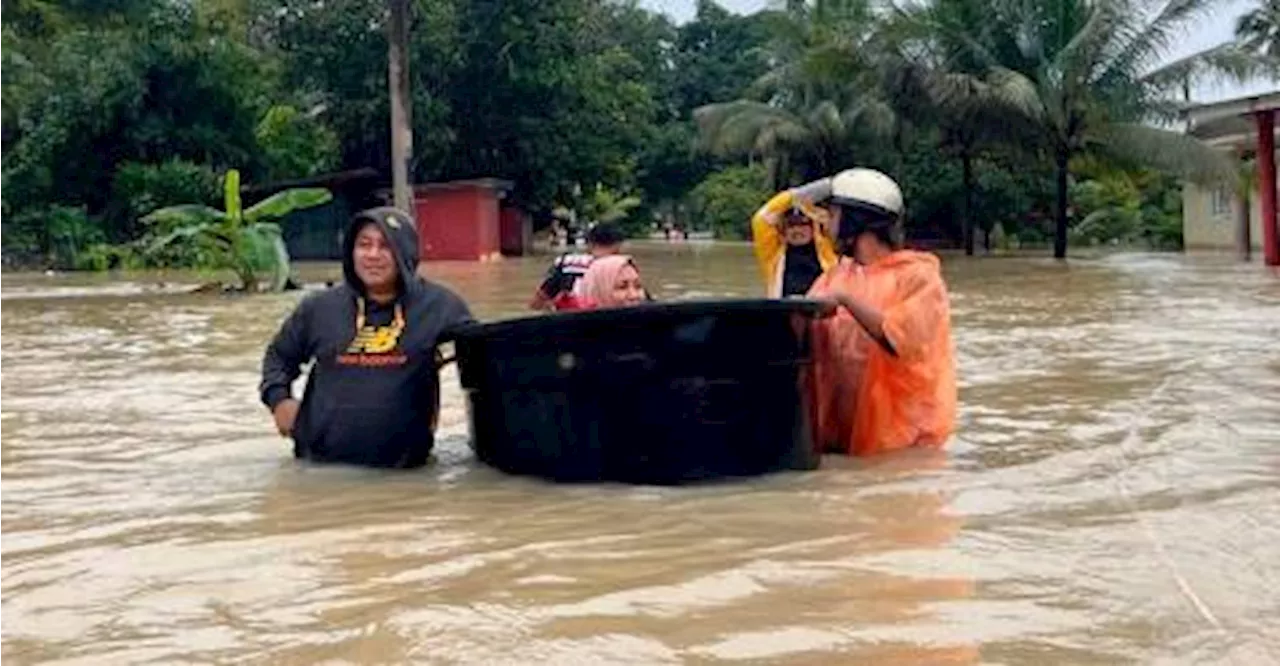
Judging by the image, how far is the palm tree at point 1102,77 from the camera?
1243 inches

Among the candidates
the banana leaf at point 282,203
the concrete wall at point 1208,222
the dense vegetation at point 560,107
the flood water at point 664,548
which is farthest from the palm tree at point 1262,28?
the flood water at point 664,548

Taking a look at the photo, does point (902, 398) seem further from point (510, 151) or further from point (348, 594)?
point (510, 151)

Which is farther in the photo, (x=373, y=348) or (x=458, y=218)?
(x=458, y=218)

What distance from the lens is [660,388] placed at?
232 inches

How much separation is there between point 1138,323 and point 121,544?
10902 mm

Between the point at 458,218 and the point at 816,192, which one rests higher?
the point at 458,218

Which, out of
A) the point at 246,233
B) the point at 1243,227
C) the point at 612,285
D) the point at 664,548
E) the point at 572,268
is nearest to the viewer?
the point at 664,548

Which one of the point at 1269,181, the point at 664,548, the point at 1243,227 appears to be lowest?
the point at 664,548

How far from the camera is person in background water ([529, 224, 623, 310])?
329 inches

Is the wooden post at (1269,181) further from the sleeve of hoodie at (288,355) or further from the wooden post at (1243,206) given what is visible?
the sleeve of hoodie at (288,355)

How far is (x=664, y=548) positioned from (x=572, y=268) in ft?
14.6

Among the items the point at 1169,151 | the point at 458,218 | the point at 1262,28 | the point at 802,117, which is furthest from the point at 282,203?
the point at 1262,28

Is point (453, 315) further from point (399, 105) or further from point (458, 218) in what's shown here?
point (458, 218)

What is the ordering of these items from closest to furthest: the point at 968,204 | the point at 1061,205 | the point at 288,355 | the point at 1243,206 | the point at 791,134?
the point at 288,355 < the point at 1243,206 < the point at 1061,205 < the point at 968,204 < the point at 791,134
